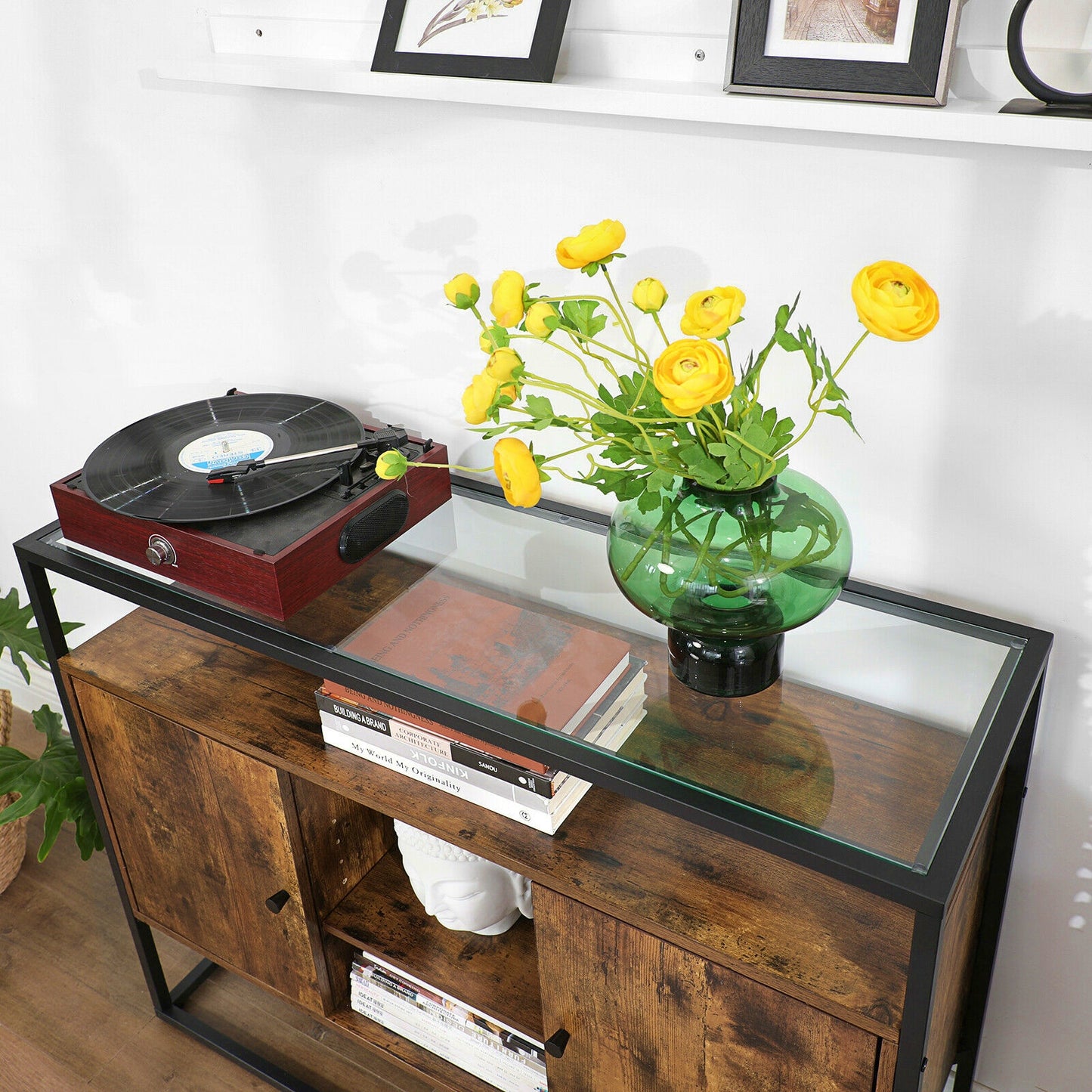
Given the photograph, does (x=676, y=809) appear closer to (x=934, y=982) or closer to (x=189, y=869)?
(x=934, y=982)

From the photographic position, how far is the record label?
50.8 inches

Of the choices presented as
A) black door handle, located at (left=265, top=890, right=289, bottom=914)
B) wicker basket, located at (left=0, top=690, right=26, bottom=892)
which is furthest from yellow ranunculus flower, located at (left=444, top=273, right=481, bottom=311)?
wicker basket, located at (left=0, top=690, right=26, bottom=892)

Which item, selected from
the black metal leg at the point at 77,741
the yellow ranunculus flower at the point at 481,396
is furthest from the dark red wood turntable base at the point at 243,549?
the yellow ranunculus flower at the point at 481,396

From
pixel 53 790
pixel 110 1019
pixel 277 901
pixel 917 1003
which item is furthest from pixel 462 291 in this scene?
pixel 110 1019

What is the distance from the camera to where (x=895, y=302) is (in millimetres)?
783

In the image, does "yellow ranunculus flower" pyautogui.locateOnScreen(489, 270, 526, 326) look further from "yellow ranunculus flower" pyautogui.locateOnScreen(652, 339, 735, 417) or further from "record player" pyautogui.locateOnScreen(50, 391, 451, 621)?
"record player" pyautogui.locateOnScreen(50, 391, 451, 621)

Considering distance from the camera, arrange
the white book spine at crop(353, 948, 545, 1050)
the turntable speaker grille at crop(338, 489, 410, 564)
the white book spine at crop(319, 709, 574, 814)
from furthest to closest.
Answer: the white book spine at crop(353, 948, 545, 1050) → the turntable speaker grille at crop(338, 489, 410, 564) → the white book spine at crop(319, 709, 574, 814)

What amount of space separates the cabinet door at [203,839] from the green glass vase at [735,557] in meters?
0.54

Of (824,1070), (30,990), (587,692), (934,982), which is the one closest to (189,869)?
(30,990)

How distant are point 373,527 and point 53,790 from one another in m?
0.81

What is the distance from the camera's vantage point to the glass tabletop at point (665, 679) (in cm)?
95

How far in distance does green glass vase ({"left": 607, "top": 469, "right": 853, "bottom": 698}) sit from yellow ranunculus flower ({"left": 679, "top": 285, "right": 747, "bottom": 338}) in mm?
163

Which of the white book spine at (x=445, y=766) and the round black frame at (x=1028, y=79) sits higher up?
the round black frame at (x=1028, y=79)

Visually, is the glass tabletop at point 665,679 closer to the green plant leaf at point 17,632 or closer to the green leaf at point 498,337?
the green leaf at point 498,337
